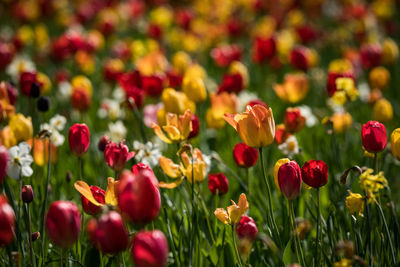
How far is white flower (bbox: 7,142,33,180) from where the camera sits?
5.26 feet

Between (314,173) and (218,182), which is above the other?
(314,173)

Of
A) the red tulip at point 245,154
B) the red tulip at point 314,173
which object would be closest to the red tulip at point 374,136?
the red tulip at point 314,173

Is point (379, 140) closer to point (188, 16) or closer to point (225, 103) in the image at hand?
point (225, 103)

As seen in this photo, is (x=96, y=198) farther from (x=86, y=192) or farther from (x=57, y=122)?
(x=57, y=122)

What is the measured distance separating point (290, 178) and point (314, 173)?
0.11 m

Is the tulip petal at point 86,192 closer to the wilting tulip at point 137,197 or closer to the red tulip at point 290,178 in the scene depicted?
the wilting tulip at point 137,197

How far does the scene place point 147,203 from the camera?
98cm

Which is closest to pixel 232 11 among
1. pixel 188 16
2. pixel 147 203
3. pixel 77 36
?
pixel 188 16

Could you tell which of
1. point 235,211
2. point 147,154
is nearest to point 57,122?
point 147,154

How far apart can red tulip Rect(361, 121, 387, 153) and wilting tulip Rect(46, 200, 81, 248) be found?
89cm

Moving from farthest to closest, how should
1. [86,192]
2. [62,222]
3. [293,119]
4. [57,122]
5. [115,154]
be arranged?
[57,122], [293,119], [115,154], [86,192], [62,222]

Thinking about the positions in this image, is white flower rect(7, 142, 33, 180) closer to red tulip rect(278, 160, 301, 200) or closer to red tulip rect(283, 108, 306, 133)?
red tulip rect(278, 160, 301, 200)

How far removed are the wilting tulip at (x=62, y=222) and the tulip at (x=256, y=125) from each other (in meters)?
0.53

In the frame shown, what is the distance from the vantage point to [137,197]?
951 mm
